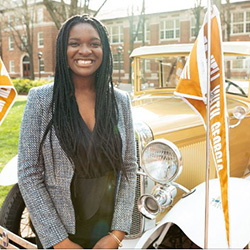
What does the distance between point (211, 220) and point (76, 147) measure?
3.33 ft

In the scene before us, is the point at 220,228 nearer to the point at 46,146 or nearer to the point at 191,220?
the point at 191,220

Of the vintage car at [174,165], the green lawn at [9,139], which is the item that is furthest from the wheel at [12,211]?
the green lawn at [9,139]

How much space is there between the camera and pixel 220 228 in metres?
2.01

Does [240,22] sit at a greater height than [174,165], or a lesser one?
greater

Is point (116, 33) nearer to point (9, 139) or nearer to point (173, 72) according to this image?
point (9, 139)

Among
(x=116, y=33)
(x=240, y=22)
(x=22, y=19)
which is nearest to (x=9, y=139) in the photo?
(x=240, y=22)

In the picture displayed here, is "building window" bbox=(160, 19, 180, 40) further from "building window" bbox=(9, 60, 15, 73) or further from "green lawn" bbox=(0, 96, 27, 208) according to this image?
"green lawn" bbox=(0, 96, 27, 208)

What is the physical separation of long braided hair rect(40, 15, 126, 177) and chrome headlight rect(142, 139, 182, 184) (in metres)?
0.41

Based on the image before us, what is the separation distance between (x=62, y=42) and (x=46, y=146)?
0.50 metres

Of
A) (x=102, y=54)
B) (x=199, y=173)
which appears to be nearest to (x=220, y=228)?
(x=199, y=173)

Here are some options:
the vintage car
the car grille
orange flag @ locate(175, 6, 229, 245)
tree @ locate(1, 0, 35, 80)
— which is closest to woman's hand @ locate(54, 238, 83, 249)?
the vintage car

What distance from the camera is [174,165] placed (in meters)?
2.04

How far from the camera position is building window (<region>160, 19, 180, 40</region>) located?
25094mm

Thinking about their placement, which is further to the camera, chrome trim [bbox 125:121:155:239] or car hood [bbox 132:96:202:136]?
car hood [bbox 132:96:202:136]
